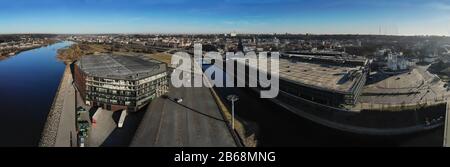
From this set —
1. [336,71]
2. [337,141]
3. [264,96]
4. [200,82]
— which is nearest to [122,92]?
[200,82]

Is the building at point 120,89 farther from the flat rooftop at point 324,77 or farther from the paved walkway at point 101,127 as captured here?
the flat rooftop at point 324,77

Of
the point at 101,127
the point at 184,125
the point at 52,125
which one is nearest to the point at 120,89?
the point at 101,127

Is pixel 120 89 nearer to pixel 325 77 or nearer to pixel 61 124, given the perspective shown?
pixel 61 124

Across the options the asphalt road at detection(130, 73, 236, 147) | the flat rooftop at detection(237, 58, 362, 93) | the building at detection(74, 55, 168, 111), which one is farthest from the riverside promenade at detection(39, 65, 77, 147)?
the flat rooftop at detection(237, 58, 362, 93)

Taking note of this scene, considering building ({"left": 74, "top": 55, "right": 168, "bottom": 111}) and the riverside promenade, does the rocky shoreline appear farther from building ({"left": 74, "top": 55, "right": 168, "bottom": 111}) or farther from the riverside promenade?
building ({"left": 74, "top": 55, "right": 168, "bottom": 111})

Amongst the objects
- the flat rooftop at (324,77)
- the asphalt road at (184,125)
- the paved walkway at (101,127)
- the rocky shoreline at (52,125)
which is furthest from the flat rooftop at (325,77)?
the rocky shoreline at (52,125)

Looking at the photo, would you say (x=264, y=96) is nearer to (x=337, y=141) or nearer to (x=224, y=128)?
(x=337, y=141)
